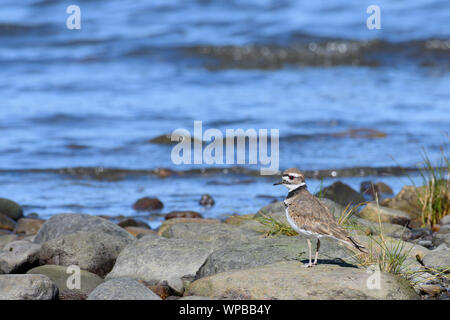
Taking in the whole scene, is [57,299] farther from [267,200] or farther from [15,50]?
[15,50]

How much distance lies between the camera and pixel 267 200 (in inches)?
486

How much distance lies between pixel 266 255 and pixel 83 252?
225cm

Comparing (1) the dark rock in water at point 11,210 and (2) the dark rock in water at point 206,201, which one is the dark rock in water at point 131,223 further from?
(1) the dark rock in water at point 11,210

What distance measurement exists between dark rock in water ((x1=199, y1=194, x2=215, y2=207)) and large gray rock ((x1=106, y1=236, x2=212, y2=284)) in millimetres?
3540

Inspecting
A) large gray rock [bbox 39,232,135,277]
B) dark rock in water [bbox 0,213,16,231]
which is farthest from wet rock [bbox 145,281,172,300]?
dark rock in water [bbox 0,213,16,231]

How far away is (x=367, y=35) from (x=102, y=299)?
21.2 m

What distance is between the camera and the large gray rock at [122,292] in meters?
6.86

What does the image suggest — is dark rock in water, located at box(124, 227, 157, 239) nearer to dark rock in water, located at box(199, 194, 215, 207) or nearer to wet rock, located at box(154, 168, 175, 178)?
dark rock in water, located at box(199, 194, 215, 207)

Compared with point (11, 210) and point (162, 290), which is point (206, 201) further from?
point (162, 290)

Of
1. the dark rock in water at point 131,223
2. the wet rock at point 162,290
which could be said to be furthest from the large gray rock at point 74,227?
the wet rock at point 162,290

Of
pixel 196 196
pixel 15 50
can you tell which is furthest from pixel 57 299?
pixel 15 50

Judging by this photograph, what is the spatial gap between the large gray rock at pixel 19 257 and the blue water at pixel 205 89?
2.92 metres

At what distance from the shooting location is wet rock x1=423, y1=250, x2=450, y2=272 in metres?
7.97

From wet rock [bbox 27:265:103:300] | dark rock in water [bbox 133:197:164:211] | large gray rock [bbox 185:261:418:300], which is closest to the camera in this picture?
large gray rock [bbox 185:261:418:300]
